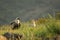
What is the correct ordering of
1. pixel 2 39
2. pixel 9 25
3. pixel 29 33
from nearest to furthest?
pixel 2 39 → pixel 29 33 → pixel 9 25

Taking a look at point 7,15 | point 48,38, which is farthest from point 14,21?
point 48,38

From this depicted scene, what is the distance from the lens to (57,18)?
5168mm

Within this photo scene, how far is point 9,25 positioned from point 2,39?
2.05 m

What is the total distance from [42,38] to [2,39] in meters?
0.87

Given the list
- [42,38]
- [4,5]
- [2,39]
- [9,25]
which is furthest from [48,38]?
[4,5]

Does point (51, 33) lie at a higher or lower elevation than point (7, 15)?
lower

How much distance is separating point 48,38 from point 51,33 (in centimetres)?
21

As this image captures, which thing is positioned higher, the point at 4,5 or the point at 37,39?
the point at 4,5

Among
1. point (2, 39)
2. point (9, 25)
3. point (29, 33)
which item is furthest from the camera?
point (9, 25)

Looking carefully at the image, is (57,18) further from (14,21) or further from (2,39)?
(14,21)

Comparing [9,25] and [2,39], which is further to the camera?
[9,25]

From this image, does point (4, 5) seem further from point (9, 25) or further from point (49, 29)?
point (49, 29)

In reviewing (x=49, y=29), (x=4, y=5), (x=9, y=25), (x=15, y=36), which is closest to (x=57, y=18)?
(x=49, y=29)

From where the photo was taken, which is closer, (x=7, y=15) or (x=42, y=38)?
(x=42, y=38)
